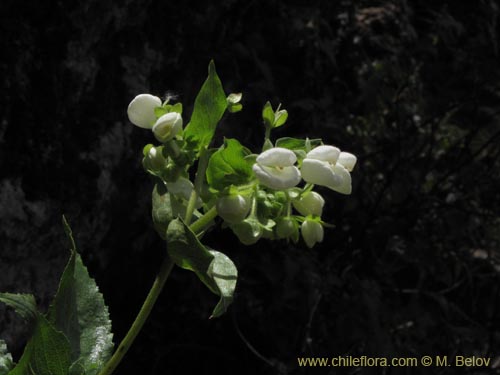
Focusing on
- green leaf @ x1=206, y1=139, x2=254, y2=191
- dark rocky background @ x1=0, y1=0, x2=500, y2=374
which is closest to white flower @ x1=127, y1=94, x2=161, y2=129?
green leaf @ x1=206, y1=139, x2=254, y2=191

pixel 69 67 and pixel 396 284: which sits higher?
pixel 69 67

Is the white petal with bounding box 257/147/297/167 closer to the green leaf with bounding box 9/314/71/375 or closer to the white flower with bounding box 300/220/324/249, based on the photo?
the white flower with bounding box 300/220/324/249

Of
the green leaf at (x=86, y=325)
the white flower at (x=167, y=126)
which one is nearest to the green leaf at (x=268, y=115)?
the white flower at (x=167, y=126)

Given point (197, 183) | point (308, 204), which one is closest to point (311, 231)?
point (308, 204)

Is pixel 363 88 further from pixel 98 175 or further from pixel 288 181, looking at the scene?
pixel 288 181

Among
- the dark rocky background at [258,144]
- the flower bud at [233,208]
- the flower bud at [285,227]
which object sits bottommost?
the dark rocky background at [258,144]

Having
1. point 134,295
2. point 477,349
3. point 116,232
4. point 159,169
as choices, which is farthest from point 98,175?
point 477,349

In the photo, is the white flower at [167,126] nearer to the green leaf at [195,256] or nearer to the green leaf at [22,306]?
the green leaf at [195,256]
